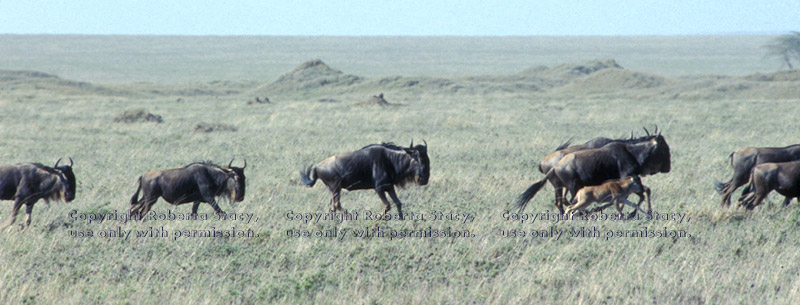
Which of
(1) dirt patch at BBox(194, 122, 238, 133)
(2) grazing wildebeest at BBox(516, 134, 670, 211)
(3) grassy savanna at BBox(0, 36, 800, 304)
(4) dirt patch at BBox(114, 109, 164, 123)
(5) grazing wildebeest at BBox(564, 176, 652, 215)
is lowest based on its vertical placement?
(4) dirt patch at BBox(114, 109, 164, 123)

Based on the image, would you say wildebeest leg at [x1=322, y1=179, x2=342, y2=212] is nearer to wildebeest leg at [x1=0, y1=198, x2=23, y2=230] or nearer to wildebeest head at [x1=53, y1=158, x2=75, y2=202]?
wildebeest head at [x1=53, y1=158, x2=75, y2=202]

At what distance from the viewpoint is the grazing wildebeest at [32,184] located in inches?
365

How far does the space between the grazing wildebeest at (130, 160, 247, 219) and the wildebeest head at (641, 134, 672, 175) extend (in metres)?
5.03

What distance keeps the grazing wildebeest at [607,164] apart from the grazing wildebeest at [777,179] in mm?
1135

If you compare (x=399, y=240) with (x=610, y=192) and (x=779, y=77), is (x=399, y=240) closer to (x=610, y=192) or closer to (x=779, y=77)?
(x=610, y=192)

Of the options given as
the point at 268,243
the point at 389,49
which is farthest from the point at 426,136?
the point at 389,49

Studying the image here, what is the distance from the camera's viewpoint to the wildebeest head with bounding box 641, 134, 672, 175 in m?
10.3

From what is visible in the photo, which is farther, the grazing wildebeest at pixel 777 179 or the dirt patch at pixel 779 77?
the dirt patch at pixel 779 77

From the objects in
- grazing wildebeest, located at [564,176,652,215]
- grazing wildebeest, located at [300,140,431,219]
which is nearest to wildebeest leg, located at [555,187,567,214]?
grazing wildebeest, located at [564,176,652,215]

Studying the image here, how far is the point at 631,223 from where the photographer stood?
9.46 m

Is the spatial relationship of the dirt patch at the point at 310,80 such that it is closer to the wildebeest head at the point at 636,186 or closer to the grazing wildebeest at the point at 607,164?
the grazing wildebeest at the point at 607,164

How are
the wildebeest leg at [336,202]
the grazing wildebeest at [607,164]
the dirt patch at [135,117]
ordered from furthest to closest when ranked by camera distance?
the dirt patch at [135,117] → the wildebeest leg at [336,202] → the grazing wildebeest at [607,164]

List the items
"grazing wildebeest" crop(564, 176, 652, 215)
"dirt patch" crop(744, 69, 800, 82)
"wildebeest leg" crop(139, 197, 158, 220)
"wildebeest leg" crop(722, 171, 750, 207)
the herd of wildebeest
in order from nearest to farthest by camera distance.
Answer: the herd of wildebeest → "grazing wildebeest" crop(564, 176, 652, 215) → "wildebeest leg" crop(139, 197, 158, 220) → "wildebeest leg" crop(722, 171, 750, 207) → "dirt patch" crop(744, 69, 800, 82)

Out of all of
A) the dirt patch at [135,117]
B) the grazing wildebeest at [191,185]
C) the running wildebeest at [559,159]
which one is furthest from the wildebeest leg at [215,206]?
the dirt patch at [135,117]
